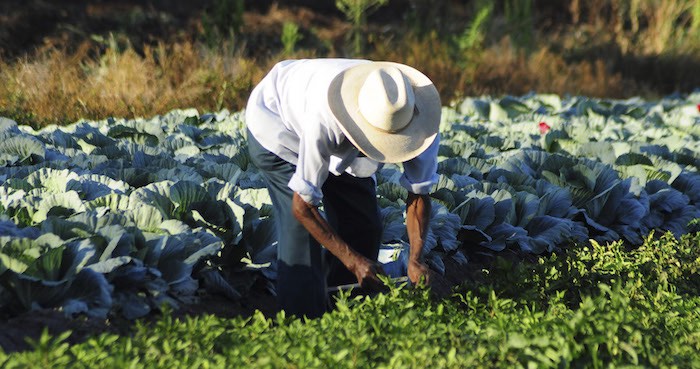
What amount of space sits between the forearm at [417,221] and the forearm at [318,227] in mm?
393

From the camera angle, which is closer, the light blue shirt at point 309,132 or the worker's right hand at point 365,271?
the light blue shirt at point 309,132

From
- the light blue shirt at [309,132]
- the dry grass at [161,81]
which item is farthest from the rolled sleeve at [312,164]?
the dry grass at [161,81]

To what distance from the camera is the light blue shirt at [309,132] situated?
3.95m

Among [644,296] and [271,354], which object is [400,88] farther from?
[644,296]

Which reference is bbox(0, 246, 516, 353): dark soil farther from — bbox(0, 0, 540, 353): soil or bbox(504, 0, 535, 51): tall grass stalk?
bbox(504, 0, 535, 51): tall grass stalk

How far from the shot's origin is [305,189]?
395 centimetres

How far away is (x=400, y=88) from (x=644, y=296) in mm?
1845

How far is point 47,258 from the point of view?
4.24 metres

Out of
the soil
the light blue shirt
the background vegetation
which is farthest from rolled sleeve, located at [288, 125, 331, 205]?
the background vegetation

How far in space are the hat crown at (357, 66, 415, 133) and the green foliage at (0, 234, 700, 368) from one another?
27.8 inches

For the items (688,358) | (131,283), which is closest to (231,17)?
(131,283)

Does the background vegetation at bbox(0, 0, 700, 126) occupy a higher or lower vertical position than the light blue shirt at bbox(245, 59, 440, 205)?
lower

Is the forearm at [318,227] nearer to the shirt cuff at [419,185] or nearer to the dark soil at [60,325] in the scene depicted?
the shirt cuff at [419,185]

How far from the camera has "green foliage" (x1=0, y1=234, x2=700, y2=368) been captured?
3.41 metres
